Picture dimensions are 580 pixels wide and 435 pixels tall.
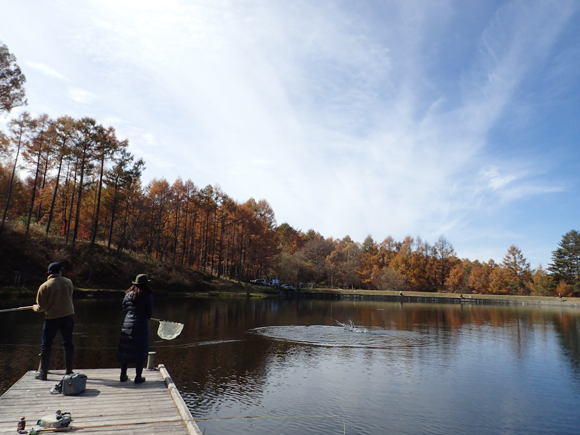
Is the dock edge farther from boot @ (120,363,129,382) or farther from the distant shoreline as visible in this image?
the distant shoreline

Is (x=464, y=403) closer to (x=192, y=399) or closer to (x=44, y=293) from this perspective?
(x=192, y=399)

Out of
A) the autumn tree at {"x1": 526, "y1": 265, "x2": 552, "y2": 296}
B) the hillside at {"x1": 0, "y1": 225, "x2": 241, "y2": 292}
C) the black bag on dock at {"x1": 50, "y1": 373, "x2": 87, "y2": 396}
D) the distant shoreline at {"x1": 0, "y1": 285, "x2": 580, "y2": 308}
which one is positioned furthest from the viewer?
the autumn tree at {"x1": 526, "y1": 265, "x2": 552, "y2": 296}

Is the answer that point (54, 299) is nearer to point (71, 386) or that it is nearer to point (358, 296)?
point (71, 386)

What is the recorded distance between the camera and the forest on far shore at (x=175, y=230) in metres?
45.1

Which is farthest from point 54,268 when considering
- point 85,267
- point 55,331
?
point 85,267

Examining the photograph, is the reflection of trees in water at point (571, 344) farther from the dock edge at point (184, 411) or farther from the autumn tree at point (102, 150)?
the autumn tree at point (102, 150)

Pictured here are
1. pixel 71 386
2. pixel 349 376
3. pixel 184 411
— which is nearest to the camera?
pixel 184 411

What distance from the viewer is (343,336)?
23.7 m

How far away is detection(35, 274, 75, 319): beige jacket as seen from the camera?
8343mm

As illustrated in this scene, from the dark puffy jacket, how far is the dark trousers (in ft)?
3.82

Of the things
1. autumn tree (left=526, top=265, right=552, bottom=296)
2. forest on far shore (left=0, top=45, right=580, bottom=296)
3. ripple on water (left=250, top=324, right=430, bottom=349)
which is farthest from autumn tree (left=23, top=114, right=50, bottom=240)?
autumn tree (left=526, top=265, right=552, bottom=296)

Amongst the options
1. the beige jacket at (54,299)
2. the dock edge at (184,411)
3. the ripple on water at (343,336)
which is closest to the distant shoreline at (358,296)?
the ripple on water at (343,336)

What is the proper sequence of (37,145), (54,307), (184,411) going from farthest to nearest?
(37,145)
(54,307)
(184,411)

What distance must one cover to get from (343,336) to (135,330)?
17303mm
